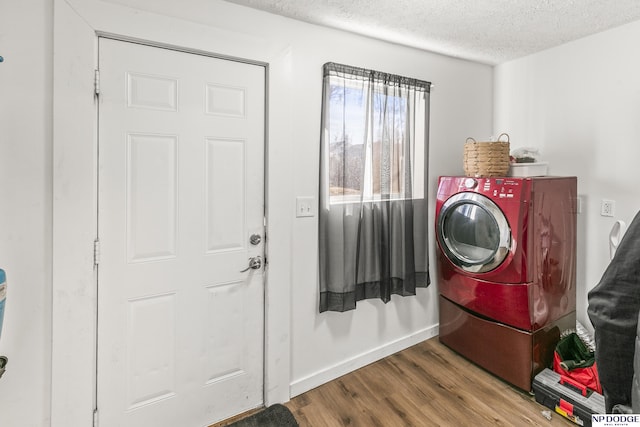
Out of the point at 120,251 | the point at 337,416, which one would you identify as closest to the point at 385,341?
the point at 337,416

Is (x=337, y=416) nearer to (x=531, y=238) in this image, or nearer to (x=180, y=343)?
(x=180, y=343)

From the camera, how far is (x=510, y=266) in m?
2.01

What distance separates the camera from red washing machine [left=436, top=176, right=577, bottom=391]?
1992 millimetres

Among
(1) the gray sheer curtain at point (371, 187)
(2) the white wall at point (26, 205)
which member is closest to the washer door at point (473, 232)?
(1) the gray sheer curtain at point (371, 187)

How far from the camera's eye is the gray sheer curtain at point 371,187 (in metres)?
2.10

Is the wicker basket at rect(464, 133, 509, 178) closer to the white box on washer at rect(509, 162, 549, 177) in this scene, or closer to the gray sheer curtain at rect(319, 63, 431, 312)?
the white box on washer at rect(509, 162, 549, 177)

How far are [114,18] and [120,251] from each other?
1.09m

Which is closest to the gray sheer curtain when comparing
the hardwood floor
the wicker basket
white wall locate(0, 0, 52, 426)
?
the wicker basket

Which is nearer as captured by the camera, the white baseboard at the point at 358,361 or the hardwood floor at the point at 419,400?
the hardwood floor at the point at 419,400

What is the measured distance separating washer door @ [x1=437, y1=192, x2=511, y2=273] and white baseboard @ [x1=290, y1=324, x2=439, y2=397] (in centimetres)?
76

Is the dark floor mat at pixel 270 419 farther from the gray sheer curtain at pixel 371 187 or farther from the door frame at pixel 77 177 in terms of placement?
the door frame at pixel 77 177

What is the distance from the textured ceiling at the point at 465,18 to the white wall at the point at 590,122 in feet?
0.51

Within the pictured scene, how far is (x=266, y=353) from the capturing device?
195cm

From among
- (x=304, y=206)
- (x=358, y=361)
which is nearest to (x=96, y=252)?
(x=304, y=206)
